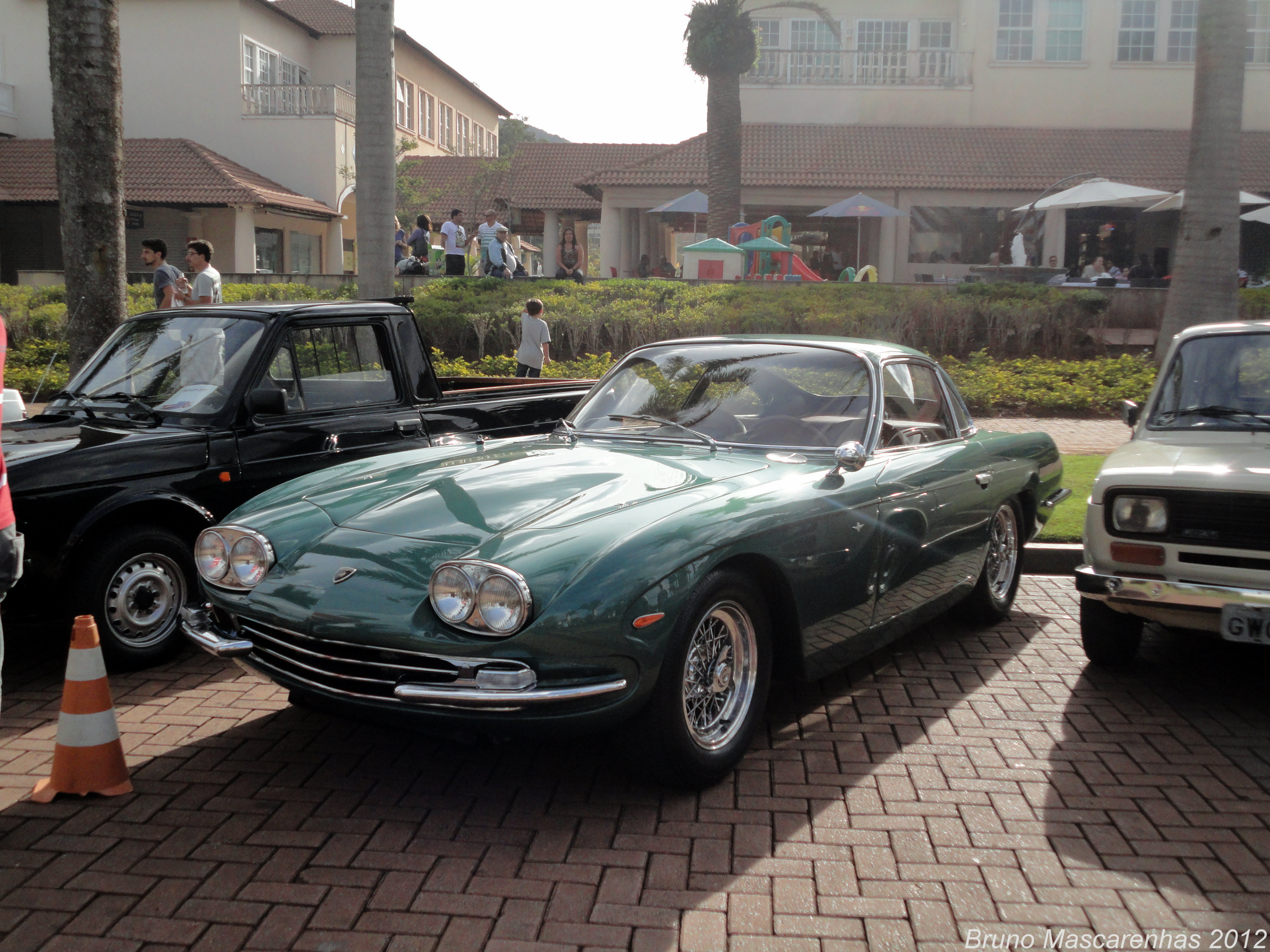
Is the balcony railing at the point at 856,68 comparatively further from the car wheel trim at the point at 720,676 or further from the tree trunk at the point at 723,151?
the car wheel trim at the point at 720,676

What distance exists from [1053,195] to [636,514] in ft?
74.3

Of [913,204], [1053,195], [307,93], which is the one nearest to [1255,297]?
[1053,195]

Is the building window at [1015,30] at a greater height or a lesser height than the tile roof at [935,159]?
greater

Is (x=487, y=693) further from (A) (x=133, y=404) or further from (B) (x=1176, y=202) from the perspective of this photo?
(B) (x=1176, y=202)

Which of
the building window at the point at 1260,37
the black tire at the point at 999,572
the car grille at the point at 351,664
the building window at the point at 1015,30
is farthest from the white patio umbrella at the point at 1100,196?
the car grille at the point at 351,664

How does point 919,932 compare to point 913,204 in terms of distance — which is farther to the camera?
point 913,204

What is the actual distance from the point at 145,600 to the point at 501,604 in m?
2.75

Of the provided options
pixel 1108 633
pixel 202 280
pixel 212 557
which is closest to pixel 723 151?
A: pixel 202 280

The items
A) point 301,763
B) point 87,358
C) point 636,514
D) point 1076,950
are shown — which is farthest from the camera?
point 87,358

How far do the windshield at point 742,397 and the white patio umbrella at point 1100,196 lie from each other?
64.2ft

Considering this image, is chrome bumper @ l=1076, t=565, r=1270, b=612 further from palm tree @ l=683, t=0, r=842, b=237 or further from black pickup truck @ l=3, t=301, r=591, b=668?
palm tree @ l=683, t=0, r=842, b=237

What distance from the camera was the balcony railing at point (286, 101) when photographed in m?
32.3

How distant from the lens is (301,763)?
13.8ft

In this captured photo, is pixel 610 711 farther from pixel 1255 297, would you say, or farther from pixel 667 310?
pixel 1255 297
